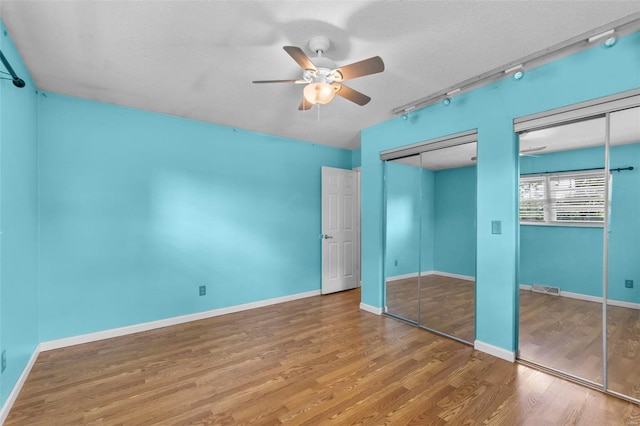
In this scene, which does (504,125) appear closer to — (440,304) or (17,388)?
(440,304)

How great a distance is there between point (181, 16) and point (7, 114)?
57.2 inches

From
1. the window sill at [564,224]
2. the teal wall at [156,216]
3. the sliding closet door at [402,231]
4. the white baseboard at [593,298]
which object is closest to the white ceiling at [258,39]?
the teal wall at [156,216]

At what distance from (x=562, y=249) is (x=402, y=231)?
1.69 meters

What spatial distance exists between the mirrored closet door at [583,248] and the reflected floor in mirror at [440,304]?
0.64 metres

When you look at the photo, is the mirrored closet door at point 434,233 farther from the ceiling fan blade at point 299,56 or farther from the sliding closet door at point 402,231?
the ceiling fan blade at point 299,56

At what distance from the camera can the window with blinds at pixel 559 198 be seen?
2.48 meters

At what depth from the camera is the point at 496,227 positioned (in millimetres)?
2682

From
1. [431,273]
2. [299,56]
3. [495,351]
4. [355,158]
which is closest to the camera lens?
[299,56]

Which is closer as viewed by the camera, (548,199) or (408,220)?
(548,199)

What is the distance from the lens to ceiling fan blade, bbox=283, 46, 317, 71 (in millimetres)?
1678

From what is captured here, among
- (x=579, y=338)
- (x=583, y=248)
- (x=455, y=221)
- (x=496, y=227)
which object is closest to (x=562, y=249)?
(x=583, y=248)

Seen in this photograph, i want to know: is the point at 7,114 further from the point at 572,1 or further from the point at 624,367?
the point at 624,367

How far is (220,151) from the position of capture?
391 cm

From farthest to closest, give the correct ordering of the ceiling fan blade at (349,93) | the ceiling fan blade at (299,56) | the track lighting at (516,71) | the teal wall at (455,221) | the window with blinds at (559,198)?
the teal wall at (455,221) → the window with blinds at (559,198) → the track lighting at (516,71) → the ceiling fan blade at (349,93) → the ceiling fan blade at (299,56)
